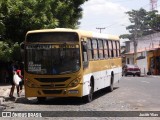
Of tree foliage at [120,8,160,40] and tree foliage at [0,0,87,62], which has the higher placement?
tree foliage at [120,8,160,40]

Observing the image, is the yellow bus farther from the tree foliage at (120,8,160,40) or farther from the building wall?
the tree foliage at (120,8,160,40)

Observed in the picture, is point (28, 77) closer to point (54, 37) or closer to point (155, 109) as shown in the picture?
point (54, 37)

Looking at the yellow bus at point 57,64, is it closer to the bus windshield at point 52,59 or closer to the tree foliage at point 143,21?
the bus windshield at point 52,59

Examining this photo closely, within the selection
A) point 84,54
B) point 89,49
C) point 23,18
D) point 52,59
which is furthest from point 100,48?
point 23,18

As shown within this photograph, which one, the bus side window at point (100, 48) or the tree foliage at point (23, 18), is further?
the tree foliage at point (23, 18)

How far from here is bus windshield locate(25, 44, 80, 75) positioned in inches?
676

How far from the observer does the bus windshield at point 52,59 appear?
1717 centimetres

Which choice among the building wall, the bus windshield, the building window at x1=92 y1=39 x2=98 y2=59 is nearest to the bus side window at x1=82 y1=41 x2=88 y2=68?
the bus windshield

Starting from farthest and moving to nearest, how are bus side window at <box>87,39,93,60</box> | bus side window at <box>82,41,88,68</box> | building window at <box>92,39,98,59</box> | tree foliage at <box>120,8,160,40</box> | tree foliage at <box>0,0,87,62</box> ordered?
tree foliage at <box>120,8,160,40</box>, tree foliage at <box>0,0,87,62</box>, building window at <box>92,39,98,59</box>, bus side window at <box>87,39,93,60</box>, bus side window at <box>82,41,88,68</box>

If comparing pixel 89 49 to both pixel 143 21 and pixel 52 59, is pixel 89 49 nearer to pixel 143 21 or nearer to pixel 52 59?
pixel 52 59

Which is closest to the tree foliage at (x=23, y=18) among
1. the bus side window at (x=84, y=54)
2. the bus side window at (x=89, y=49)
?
the bus side window at (x=89, y=49)

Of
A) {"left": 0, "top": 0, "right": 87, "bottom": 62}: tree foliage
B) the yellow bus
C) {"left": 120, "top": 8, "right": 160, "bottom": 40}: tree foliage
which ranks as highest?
{"left": 120, "top": 8, "right": 160, "bottom": 40}: tree foliage

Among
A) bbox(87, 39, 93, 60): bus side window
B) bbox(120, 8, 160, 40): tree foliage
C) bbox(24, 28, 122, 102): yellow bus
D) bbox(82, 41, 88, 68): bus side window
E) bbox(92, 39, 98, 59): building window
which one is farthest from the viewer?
bbox(120, 8, 160, 40): tree foliage

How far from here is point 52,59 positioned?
17.3m
